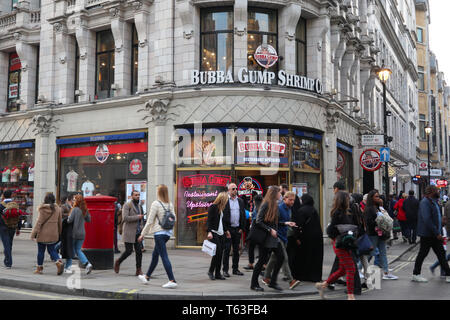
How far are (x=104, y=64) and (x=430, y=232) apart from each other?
14935 mm

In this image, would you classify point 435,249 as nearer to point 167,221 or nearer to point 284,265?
point 284,265

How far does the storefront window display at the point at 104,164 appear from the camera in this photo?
1825 centimetres

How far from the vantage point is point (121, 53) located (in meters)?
19.0

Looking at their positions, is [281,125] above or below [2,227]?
above

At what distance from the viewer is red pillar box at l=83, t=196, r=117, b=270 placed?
37.0ft

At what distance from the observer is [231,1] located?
55.6ft

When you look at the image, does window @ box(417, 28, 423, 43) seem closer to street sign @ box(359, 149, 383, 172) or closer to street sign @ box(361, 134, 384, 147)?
street sign @ box(361, 134, 384, 147)

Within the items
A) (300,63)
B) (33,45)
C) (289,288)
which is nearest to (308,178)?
(300,63)

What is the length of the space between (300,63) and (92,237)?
11055 millimetres

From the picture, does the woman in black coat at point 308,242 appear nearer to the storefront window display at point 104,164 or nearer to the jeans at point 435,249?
the jeans at point 435,249

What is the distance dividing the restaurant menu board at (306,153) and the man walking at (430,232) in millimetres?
7160

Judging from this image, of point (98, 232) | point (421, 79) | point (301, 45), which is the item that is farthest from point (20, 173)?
point (421, 79)
